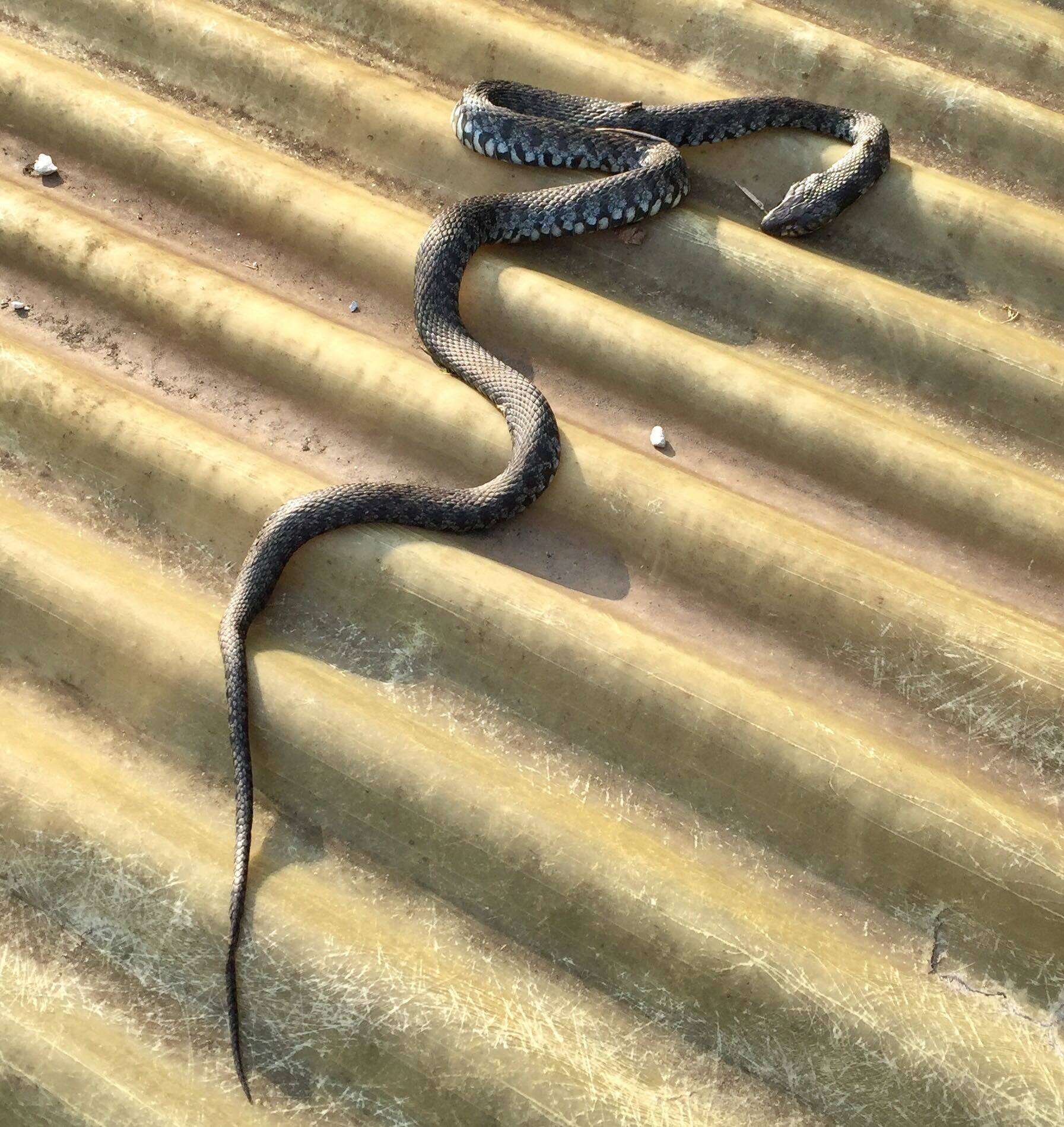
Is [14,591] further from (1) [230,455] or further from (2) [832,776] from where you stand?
(2) [832,776]

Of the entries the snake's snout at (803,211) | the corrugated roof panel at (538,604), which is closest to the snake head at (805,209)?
the snake's snout at (803,211)

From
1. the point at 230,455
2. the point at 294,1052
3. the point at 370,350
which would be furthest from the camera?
the point at 370,350

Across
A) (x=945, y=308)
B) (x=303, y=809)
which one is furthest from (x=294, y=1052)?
(x=945, y=308)

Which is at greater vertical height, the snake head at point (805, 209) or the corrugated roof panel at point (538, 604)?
the snake head at point (805, 209)

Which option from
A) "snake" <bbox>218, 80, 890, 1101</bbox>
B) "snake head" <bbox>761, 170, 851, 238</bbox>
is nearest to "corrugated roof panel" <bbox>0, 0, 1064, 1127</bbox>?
"snake" <bbox>218, 80, 890, 1101</bbox>

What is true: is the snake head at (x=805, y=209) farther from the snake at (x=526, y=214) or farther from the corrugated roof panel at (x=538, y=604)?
the corrugated roof panel at (x=538, y=604)
